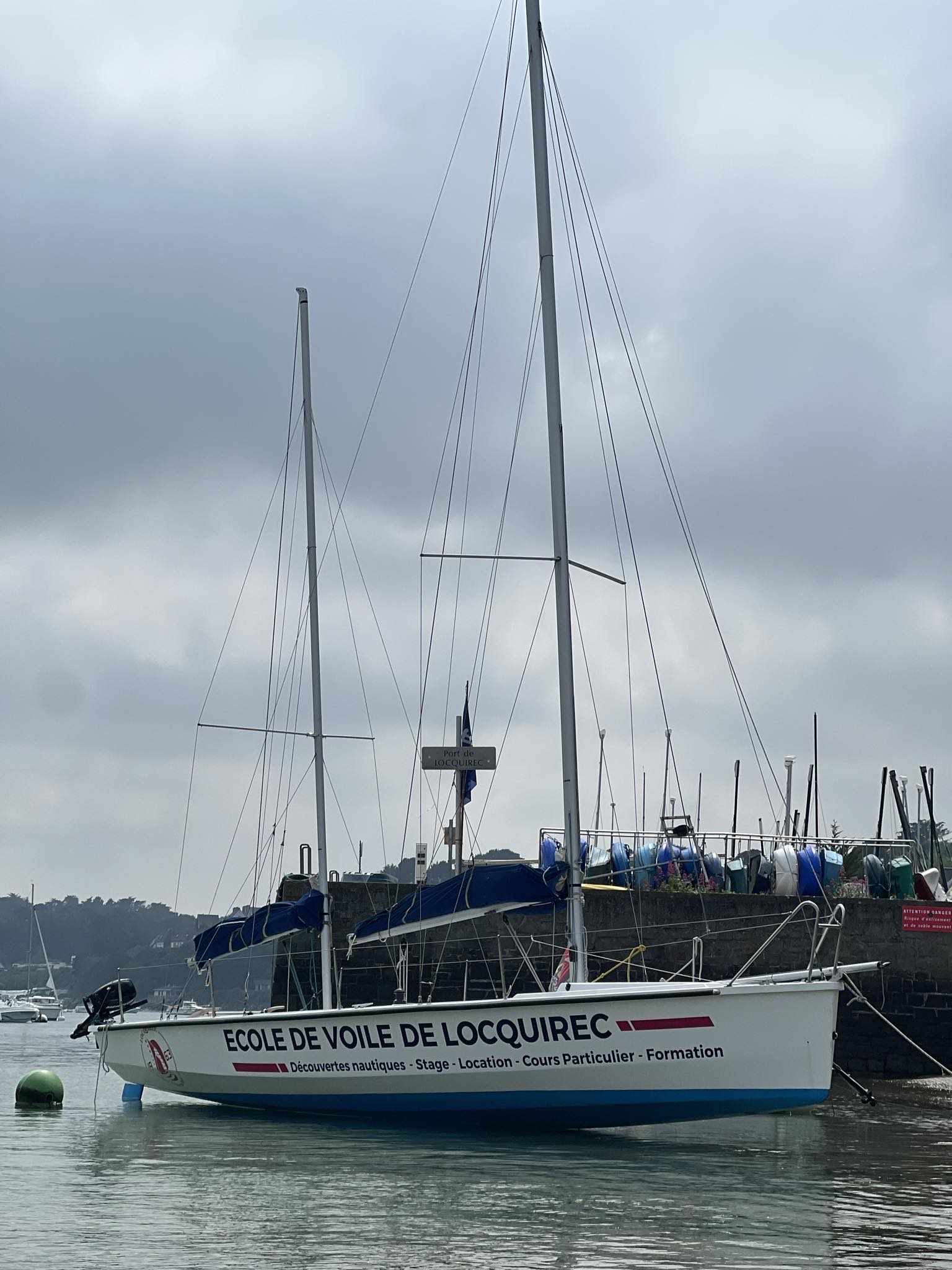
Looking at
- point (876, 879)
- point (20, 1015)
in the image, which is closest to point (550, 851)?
point (876, 879)

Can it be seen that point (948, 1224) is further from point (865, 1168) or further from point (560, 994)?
Answer: point (560, 994)

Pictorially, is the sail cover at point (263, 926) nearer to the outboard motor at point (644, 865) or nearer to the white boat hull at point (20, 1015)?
the outboard motor at point (644, 865)

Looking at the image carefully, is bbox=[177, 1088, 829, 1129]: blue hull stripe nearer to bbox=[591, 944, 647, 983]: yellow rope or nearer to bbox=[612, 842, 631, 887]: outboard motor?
bbox=[591, 944, 647, 983]: yellow rope

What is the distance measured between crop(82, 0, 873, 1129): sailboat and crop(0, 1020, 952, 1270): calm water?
48cm

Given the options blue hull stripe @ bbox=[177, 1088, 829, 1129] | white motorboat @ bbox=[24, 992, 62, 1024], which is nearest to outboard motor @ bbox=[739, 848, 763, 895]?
blue hull stripe @ bbox=[177, 1088, 829, 1129]

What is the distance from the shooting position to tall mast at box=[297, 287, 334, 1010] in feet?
72.4

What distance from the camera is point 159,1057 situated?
21.5 meters

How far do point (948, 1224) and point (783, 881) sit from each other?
1616 centimetres

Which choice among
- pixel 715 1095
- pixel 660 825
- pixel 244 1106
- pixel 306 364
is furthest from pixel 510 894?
pixel 660 825

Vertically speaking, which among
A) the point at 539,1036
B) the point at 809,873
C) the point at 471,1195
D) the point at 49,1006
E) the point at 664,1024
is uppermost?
the point at 809,873

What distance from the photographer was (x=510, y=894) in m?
18.8

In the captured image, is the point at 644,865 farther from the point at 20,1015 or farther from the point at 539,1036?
the point at 20,1015

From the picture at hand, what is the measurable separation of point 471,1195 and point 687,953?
44.0 feet

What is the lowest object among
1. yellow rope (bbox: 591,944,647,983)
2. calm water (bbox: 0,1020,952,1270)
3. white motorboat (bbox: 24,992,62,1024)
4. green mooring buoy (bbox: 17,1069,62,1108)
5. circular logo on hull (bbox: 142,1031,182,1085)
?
white motorboat (bbox: 24,992,62,1024)
